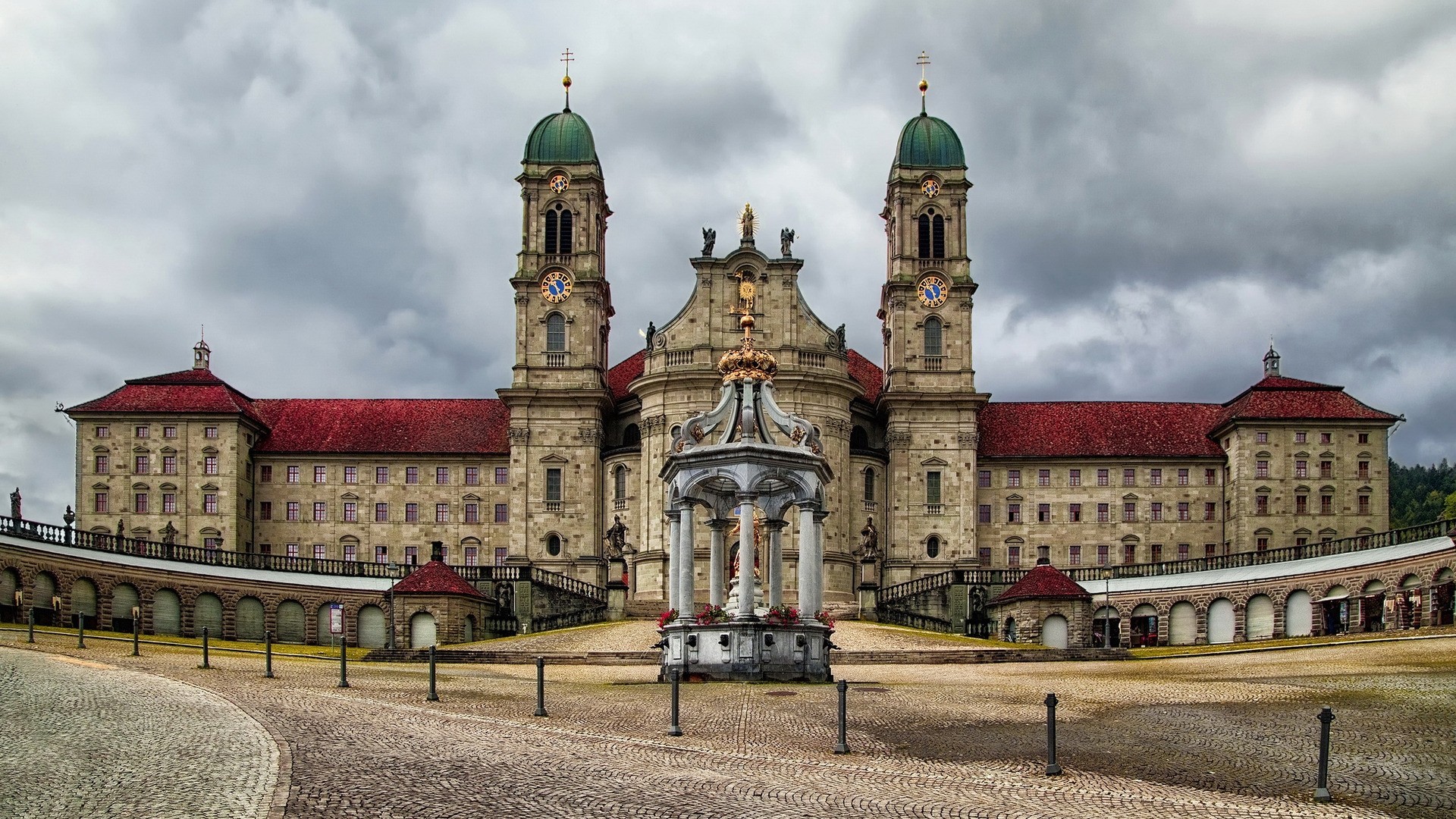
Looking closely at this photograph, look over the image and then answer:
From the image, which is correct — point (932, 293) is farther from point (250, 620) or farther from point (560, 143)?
point (250, 620)

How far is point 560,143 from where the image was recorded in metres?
99.7

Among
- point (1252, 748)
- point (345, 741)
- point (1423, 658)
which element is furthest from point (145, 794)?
point (1423, 658)

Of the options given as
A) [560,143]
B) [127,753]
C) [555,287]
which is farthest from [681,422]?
[127,753]

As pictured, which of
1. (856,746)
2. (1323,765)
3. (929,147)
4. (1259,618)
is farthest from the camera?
(929,147)

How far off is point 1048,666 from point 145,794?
37.9 metres

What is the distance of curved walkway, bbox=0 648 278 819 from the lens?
18625mm

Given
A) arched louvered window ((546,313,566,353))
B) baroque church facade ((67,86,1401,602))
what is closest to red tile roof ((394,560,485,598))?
baroque church facade ((67,86,1401,602))

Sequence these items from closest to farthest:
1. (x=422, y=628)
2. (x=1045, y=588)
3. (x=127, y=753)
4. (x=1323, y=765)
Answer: (x=1323, y=765) < (x=127, y=753) < (x=422, y=628) < (x=1045, y=588)

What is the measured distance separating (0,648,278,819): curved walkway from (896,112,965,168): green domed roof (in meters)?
75.8

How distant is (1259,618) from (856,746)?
58140 millimetres

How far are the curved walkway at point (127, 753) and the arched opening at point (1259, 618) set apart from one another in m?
60.0

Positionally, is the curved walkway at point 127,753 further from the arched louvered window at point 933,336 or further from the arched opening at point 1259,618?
the arched louvered window at point 933,336

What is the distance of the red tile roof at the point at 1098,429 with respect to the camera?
98.9 meters

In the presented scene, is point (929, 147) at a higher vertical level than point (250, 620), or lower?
higher
